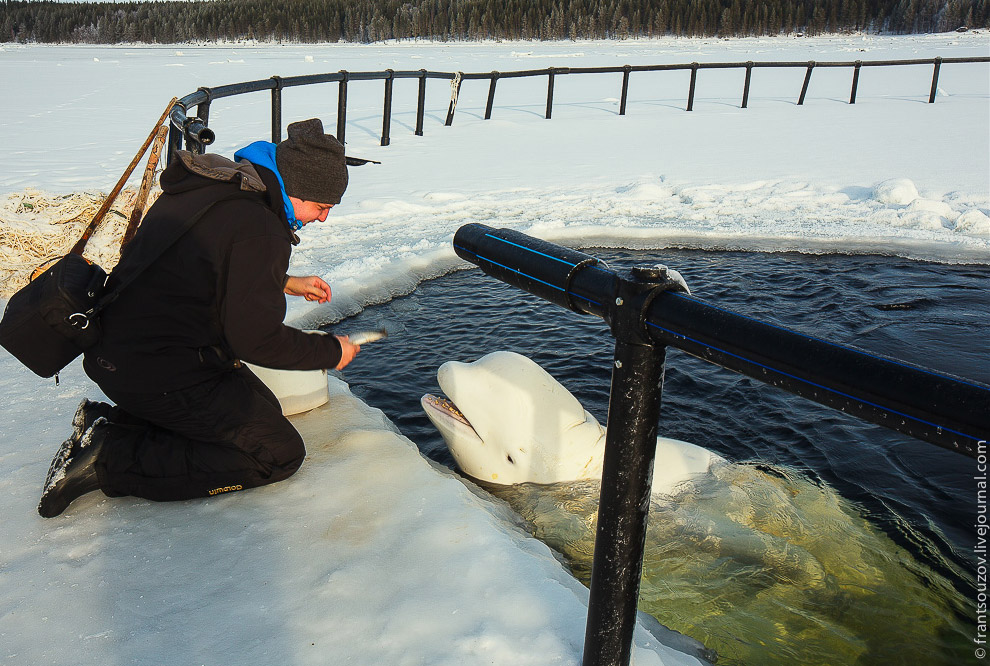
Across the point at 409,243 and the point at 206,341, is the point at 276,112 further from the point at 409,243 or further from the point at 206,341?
the point at 206,341

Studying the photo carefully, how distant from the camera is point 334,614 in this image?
2139 millimetres

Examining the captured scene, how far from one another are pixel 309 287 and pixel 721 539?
2151mm

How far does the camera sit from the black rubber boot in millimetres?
2609

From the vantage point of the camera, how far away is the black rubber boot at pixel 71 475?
2.61m

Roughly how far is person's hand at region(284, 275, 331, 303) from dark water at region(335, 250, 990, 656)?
4.25 ft

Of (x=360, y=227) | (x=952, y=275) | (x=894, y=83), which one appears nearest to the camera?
(x=952, y=275)

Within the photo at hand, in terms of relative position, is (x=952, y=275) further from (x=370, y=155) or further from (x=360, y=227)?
(x=370, y=155)

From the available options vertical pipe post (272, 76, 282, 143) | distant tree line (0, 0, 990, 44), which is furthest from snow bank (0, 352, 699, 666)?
distant tree line (0, 0, 990, 44)

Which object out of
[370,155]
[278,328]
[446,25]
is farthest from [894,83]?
[446,25]

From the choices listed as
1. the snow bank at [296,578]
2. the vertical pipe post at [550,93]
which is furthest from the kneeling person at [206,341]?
the vertical pipe post at [550,93]

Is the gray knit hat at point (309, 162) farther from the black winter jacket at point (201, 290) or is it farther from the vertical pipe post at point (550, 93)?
the vertical pipe post at point (550, 93)

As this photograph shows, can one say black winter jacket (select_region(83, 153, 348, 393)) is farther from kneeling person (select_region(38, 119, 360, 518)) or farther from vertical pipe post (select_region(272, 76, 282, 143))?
vertical pipe post (select_region(272, 76, 282, 143))

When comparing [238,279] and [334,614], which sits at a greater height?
[238,279]

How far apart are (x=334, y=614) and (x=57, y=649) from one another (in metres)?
0.72
